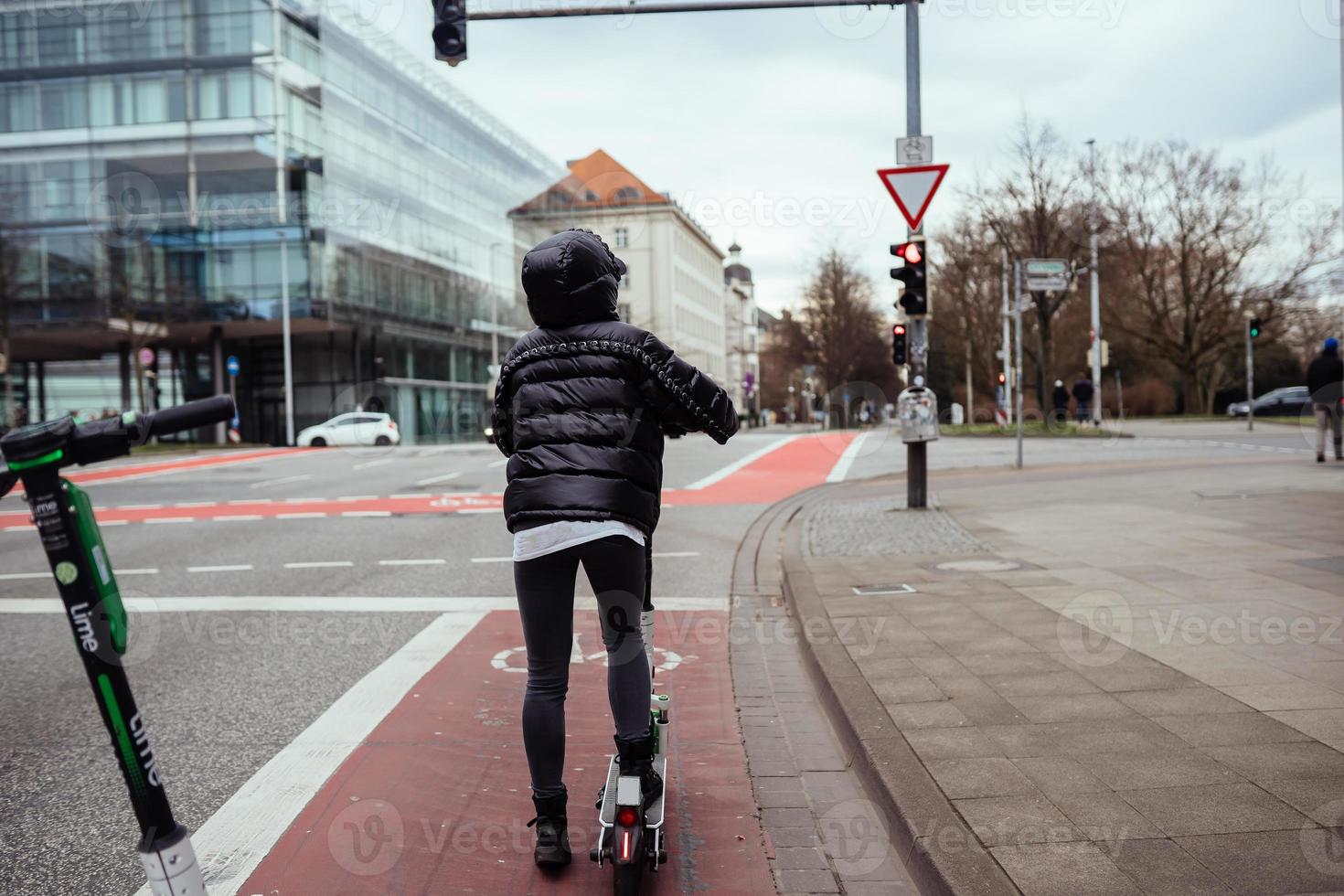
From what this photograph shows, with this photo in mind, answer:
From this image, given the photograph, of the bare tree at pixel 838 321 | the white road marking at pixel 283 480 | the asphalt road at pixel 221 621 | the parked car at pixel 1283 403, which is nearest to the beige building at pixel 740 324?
the bare tree at pixel 838 321

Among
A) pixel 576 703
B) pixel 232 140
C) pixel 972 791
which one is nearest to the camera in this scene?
pixel 972 791

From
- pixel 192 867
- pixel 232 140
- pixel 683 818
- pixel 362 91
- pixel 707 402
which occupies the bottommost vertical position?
pixel 683 818

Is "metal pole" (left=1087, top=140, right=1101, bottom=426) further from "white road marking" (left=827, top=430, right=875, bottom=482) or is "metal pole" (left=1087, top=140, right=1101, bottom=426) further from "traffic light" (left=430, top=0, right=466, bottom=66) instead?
"traffic light" (left=430, top=0, right=466, bottom=66)

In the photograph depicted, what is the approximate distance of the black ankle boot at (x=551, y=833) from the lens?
10.4ft

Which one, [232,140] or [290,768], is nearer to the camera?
[290,768]

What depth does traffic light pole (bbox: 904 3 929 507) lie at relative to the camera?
11.8 m

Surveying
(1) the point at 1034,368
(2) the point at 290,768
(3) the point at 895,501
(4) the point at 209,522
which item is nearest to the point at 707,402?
(2) the point at 290,768

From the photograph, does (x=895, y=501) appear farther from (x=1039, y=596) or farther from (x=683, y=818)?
(x=683, y=818)

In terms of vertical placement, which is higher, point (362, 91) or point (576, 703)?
point (362, 91)

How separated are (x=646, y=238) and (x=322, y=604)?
6493cm

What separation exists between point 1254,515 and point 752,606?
5534 millimetres

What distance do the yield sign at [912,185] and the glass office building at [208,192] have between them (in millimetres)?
36597

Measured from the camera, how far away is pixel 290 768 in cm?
418

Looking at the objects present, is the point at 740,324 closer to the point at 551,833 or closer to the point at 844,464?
the point at 844,464
